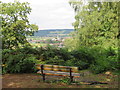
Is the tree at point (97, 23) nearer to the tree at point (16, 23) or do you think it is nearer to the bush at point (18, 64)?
the tree at point (16, 23)

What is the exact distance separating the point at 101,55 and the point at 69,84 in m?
2.90

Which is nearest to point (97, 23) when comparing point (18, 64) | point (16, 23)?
point (16, 23)

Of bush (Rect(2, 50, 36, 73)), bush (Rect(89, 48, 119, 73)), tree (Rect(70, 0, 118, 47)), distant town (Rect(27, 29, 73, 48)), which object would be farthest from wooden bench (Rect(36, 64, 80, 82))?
tree (Rect(70, 0, 118, 47))

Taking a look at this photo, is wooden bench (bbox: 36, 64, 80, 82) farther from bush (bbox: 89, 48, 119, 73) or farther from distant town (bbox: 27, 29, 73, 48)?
distant town (bbox: 27, 29, 73, 48)

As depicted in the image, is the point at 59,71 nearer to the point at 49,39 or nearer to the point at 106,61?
the point at 106,61

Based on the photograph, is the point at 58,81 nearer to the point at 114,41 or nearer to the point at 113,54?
the point at 113,54

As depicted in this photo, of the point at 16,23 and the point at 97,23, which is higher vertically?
the point at 97,23

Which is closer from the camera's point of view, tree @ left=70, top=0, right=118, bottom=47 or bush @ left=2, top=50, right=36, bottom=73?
bush @ left=2, top=50, right=36, bottom=73

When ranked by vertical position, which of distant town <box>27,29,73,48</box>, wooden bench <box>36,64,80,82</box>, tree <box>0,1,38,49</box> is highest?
tree <box>0,1,38,49</box>

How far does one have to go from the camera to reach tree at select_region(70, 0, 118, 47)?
42.8 ft

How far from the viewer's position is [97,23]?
1434 centimetres

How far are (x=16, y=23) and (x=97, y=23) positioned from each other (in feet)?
25.6

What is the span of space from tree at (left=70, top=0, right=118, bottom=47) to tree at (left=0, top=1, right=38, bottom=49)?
18.6ft

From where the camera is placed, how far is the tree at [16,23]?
38.1ft
